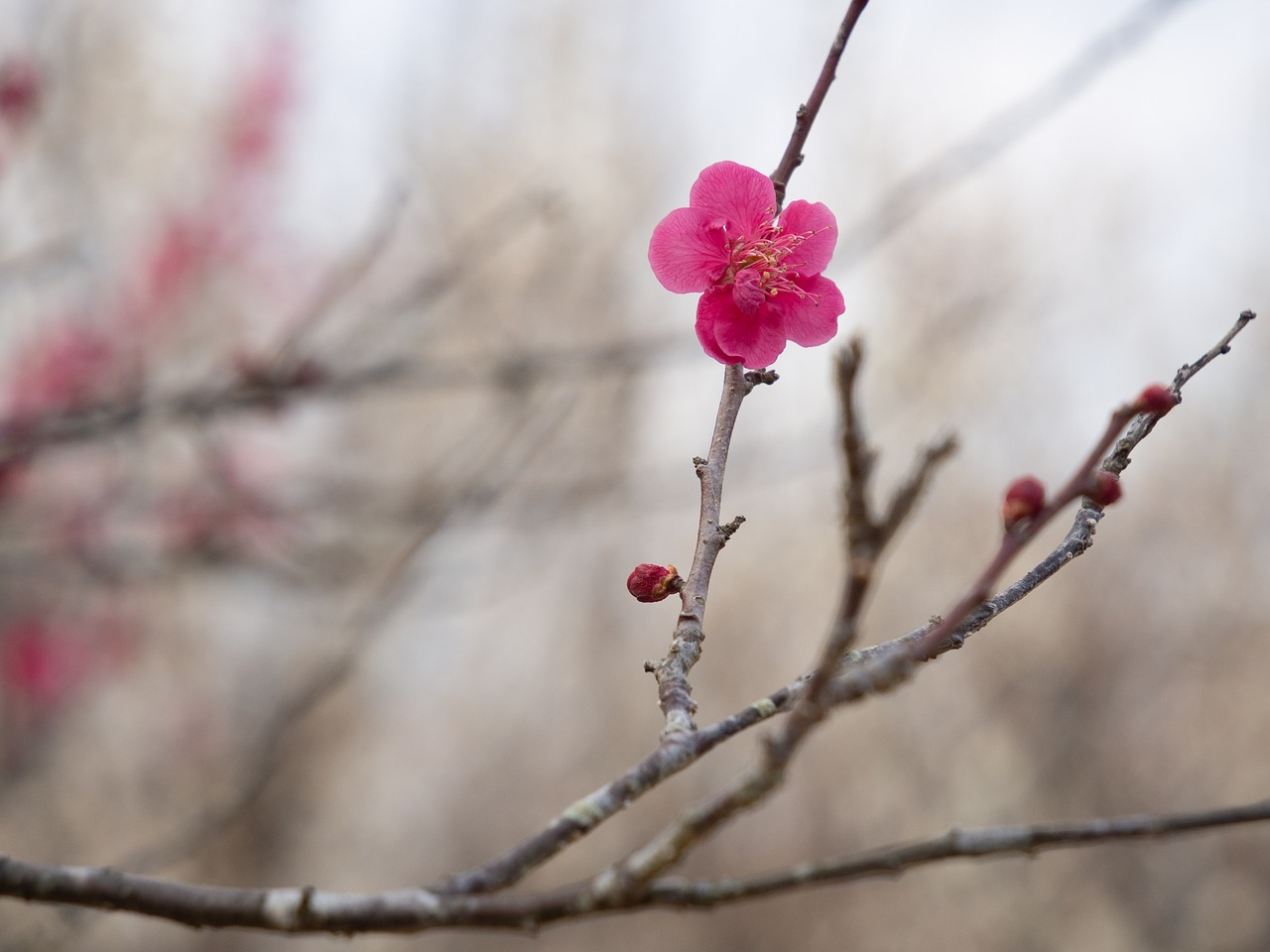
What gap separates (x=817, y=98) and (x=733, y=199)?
148 millimetres

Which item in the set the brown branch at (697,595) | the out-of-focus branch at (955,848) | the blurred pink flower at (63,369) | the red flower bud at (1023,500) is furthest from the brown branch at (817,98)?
the blurred pink flower at (63,369)

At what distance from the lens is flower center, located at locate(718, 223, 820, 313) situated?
783mm

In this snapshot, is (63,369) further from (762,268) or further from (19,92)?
(762,268)

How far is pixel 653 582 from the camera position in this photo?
744mm

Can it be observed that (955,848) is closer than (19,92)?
Yes

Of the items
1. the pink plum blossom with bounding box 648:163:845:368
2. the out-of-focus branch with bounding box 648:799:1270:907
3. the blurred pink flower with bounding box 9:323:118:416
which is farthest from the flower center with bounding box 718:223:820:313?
the blurred pink flower with bounding box 9:323:118:416

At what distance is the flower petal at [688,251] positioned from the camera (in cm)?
81

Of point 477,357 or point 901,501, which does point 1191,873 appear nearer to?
→ point 477,357

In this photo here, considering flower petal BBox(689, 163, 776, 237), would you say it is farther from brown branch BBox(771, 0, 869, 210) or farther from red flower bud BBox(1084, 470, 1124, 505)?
red flower bud BBox(1084, 470, 1124, 505)

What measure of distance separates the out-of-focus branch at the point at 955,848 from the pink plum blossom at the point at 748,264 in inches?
15.0

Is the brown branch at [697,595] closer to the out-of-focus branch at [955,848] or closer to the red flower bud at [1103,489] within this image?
the out-of-focus branch at [955,848]

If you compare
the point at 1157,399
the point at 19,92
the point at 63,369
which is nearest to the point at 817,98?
the point at 1157,399

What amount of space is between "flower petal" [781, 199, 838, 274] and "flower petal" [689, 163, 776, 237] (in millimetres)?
30

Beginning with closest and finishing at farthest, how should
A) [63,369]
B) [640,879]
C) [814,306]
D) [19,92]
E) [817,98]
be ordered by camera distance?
[640,879]
[817,98]
[814,306]
[19,92]
[63,369]
